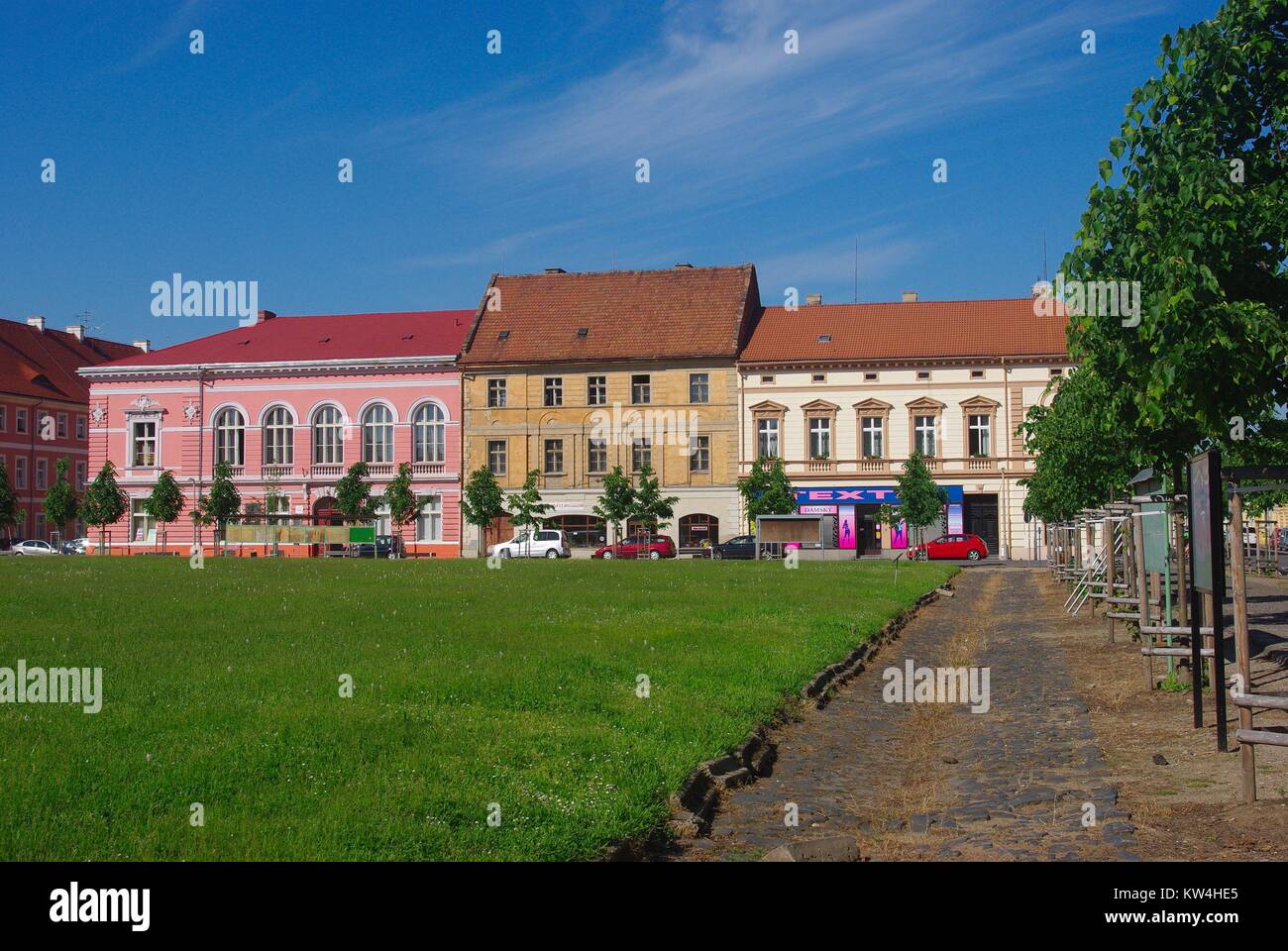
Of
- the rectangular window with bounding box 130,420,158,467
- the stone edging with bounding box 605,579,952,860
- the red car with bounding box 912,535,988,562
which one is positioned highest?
the rectangular window with bounding box 130,420,158,467

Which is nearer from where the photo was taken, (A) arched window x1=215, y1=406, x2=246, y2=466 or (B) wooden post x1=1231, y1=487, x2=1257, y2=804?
(B) wooden post x1=1231, y1=487, x2=1257, y2=804

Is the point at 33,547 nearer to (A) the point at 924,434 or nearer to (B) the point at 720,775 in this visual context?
(A) the point at 924,434

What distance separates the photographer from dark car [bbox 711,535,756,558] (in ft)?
207

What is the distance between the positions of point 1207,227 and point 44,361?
98.3m

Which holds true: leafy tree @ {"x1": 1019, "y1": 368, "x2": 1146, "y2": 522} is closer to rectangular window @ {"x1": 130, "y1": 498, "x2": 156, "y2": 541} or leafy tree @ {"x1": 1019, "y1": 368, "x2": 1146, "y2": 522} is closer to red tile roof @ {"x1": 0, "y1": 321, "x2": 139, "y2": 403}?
rectangular window @ {"x1": 130, "y1": 498, "x2": 156, "y2": 541}

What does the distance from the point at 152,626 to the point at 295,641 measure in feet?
9.32

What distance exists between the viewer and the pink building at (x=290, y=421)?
7425 cm

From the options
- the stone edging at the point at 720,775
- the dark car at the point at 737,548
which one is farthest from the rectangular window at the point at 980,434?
the stone edging at the point at 720,775

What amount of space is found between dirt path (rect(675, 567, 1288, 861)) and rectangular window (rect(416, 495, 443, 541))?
57.7 meters

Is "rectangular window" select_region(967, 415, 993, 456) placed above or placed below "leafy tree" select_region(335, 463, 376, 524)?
above

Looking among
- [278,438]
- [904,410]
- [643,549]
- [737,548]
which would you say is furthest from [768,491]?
[278,438]

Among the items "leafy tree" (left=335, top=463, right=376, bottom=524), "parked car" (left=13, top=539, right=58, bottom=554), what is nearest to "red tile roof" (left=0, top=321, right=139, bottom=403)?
"parked car" (left=13, top=539, right=58, bottom=554)

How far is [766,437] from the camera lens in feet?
233
